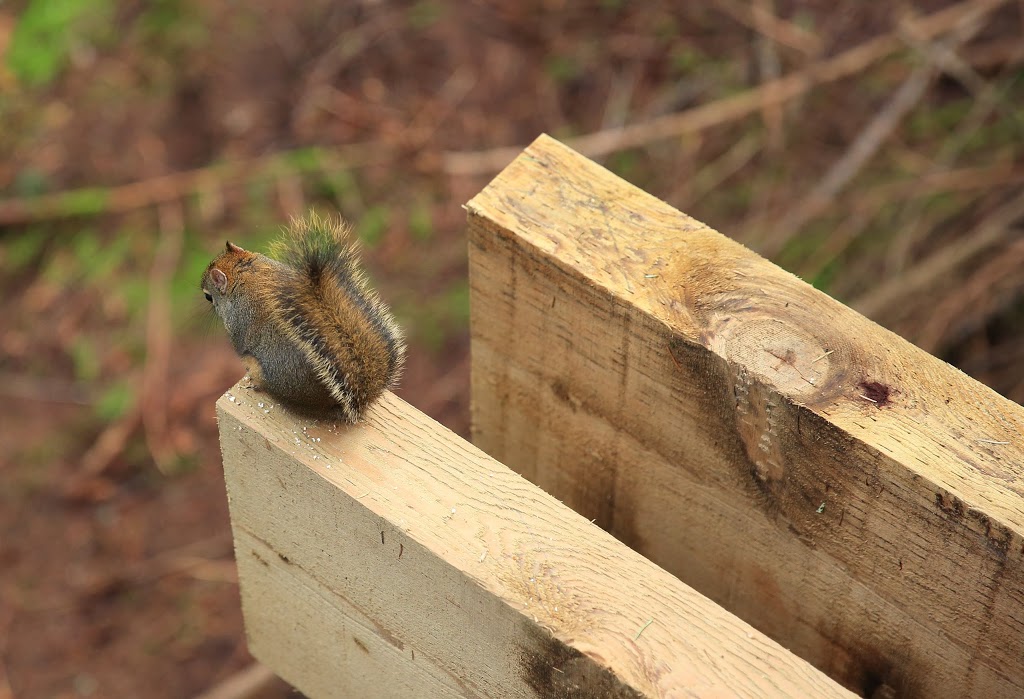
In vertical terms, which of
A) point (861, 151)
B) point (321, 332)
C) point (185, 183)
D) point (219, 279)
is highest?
point (321, 332)

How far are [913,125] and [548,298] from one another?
257 centimetres

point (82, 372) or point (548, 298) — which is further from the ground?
point (548, 298)

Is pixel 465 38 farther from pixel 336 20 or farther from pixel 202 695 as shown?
pixel 202 695

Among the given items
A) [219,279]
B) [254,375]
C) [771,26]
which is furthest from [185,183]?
[254,375]

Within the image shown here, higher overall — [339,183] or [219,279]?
[219,279]

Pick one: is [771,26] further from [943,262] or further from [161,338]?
[161,338]

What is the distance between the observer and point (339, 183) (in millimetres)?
4176

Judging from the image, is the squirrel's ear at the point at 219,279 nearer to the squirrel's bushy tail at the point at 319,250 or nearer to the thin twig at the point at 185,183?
the squirrel's bushy tail at the point at 319,250

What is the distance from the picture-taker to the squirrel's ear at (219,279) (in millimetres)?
2129

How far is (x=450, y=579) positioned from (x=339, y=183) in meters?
3.02

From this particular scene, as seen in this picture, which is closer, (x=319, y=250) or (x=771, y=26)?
(x=319, y=250)

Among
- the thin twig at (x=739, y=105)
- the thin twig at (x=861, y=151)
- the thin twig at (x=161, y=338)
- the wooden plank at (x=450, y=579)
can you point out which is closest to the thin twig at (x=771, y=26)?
the thin twig at (x=739, y=105)

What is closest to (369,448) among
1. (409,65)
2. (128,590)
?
(128,590)

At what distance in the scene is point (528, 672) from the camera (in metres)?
1.30
